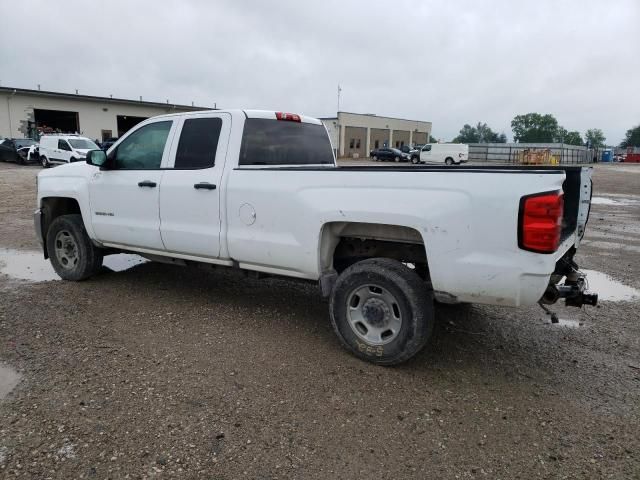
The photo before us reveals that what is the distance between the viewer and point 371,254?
14.1ft

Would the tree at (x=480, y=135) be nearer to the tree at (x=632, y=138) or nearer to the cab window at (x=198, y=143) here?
the tree at (x=632, y=138)

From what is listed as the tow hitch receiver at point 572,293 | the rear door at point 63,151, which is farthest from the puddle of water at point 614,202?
the rear door at point 63,151

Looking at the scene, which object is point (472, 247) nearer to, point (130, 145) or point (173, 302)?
point (173, 302)

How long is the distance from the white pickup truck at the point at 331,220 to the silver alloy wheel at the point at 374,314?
0.01 m

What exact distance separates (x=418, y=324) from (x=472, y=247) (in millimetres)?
718

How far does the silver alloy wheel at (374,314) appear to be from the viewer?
3820 millimetres

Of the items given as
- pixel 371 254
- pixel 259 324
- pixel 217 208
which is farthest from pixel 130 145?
pixel 371 254

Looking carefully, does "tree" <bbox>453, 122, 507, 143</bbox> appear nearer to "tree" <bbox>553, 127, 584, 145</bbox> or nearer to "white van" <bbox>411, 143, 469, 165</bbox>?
"tree" <bbox>553, 127, 584, 145</bbox>

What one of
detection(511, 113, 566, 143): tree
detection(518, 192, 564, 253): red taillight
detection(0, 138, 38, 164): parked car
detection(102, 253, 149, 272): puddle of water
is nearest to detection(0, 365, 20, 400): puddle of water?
detection(102, 253, 149, 272): puddle of water

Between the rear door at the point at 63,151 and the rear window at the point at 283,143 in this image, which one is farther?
the rear door at the point at 63,151

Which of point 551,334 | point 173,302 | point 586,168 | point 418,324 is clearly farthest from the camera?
point 173,302

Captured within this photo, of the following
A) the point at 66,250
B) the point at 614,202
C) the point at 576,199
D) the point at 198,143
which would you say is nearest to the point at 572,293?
the point at 576,199

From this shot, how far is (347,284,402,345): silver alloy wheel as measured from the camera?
12.5 feet

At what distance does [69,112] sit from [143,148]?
45.7m
